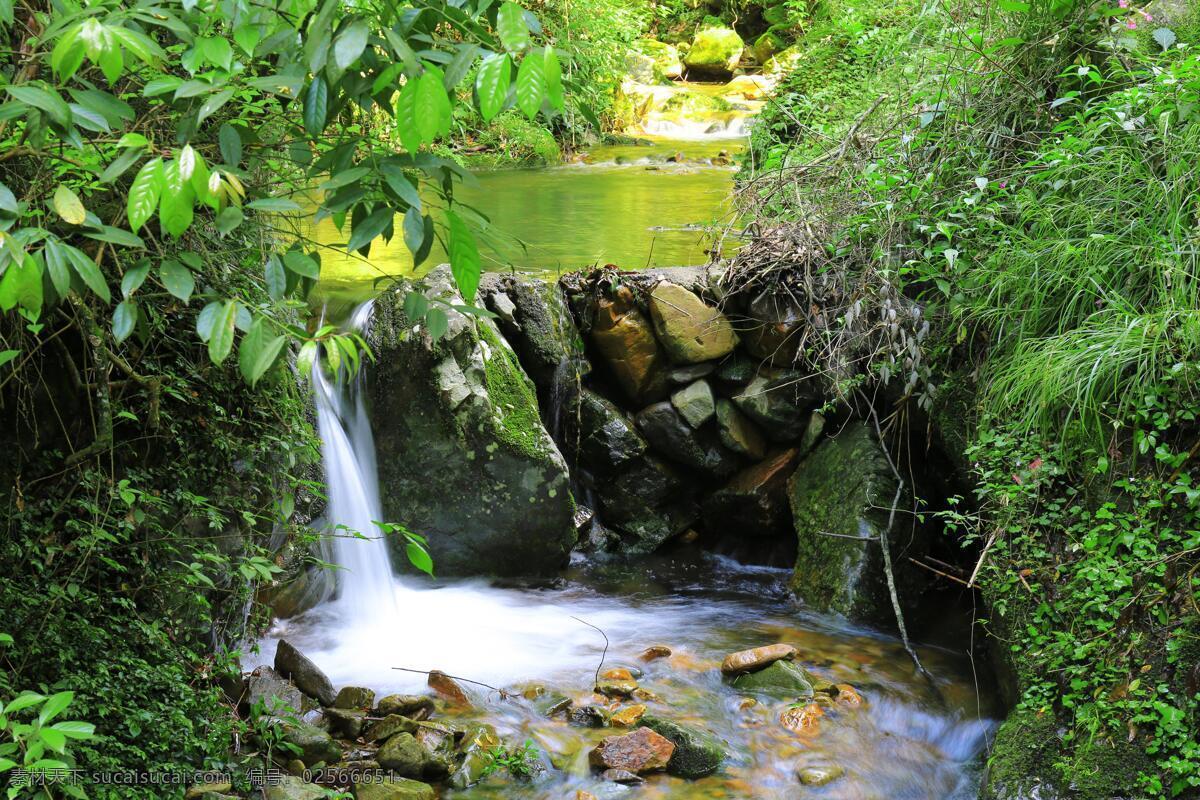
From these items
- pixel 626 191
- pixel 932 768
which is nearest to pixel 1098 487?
pixel 932 768

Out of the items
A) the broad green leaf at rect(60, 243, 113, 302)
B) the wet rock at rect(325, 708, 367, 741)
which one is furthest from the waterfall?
the broad green leaf at rect(60, 243, 113, 302)

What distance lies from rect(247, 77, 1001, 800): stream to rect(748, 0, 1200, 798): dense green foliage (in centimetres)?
62

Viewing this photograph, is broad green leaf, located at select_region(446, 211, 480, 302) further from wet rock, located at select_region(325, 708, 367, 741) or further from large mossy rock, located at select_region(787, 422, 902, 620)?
A: large mossy rock, located at select_region(787, 422, 902, 620)

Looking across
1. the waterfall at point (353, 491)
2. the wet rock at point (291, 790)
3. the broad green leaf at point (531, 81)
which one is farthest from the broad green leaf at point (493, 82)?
the waterfall at point (353, 491)

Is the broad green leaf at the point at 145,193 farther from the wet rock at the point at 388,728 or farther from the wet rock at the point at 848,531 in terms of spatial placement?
the wet rock at the point at 848,531

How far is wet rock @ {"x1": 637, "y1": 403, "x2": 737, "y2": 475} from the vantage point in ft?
18.9

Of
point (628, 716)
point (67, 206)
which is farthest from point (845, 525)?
point (67, 206)

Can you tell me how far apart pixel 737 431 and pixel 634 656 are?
1671 millimetres

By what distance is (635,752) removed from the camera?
3.63 meters

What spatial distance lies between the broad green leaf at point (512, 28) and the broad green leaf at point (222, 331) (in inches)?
25.1

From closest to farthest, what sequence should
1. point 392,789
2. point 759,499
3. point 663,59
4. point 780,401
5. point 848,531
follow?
point 392,789 → point 848,531 → point 780,401 → point 759,499 → point 663,59

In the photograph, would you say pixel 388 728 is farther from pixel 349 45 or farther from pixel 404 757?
pixel 349 45

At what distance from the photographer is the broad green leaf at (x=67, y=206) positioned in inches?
68.0

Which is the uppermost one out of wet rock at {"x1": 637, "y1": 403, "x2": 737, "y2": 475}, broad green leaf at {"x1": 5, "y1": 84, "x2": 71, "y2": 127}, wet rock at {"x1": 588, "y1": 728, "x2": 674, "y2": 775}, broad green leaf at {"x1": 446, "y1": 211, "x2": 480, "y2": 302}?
broad green leaf at {"x1": 5, "y1": 84, "x2": 71, "y2": 127}
